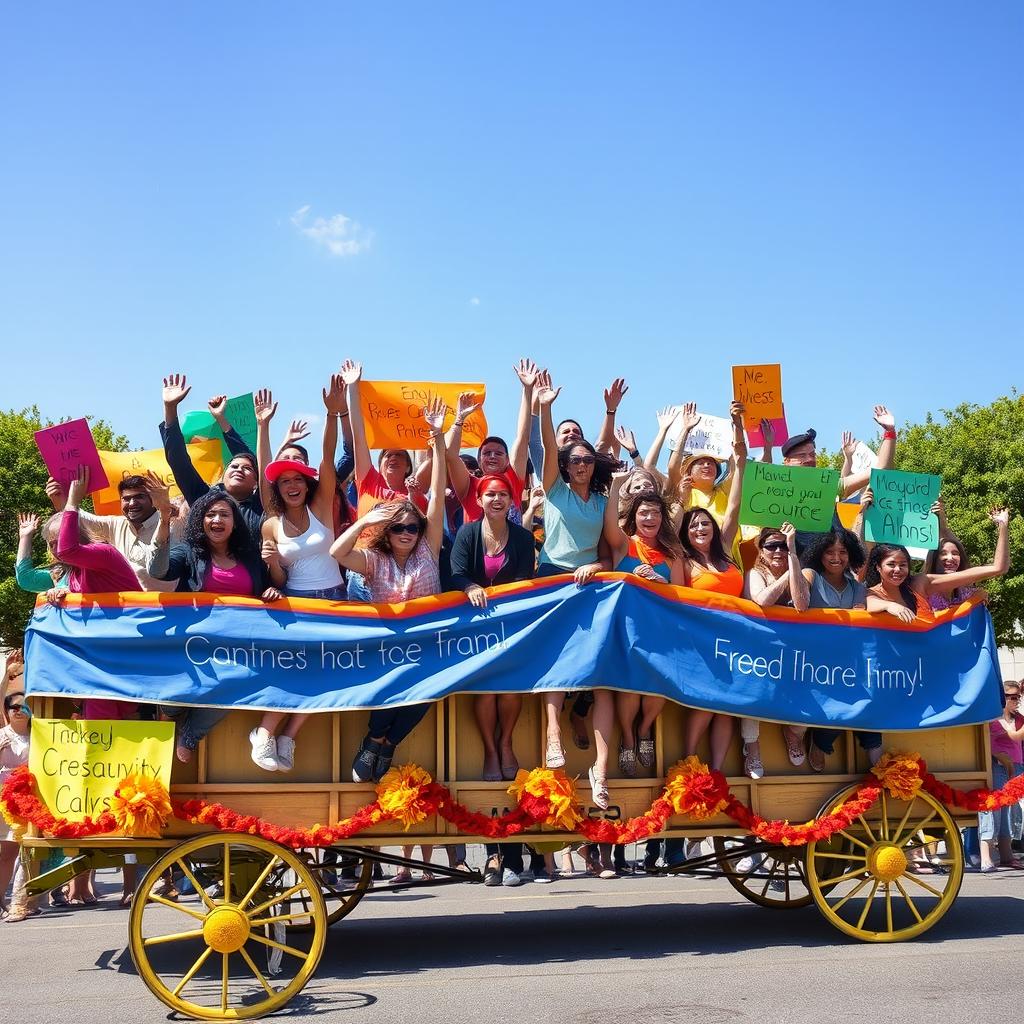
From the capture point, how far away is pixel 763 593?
7527 mm

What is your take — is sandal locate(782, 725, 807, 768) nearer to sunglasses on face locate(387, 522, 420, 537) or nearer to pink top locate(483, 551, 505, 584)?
pink top locate(483, 551, 505, 584)

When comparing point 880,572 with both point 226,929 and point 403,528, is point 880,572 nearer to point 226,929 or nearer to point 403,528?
point 403,528

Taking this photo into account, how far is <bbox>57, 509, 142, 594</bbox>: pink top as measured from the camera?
6.53 meters

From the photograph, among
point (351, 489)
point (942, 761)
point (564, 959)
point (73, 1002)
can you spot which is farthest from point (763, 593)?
point (73, 1002)

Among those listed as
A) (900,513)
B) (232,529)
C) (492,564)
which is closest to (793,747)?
(900,513)

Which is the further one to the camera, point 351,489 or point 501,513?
point 351,489

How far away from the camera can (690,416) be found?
30.6ft

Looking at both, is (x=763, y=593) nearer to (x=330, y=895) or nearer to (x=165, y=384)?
(x=330, y=895)

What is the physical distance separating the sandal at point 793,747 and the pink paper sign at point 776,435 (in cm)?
320

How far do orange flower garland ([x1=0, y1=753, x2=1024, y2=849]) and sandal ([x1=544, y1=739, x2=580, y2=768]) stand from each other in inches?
2.2

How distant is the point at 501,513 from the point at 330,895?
2.77m

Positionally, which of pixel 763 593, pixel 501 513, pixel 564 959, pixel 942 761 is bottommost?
pixel 564 959

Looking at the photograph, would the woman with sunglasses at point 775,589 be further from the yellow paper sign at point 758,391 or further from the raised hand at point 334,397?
the raised hand at point 334,397

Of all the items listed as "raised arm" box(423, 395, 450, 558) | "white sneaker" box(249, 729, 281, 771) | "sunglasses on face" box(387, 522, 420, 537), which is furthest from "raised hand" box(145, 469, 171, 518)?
"raised arm" box(423, 395, 450, 558)
